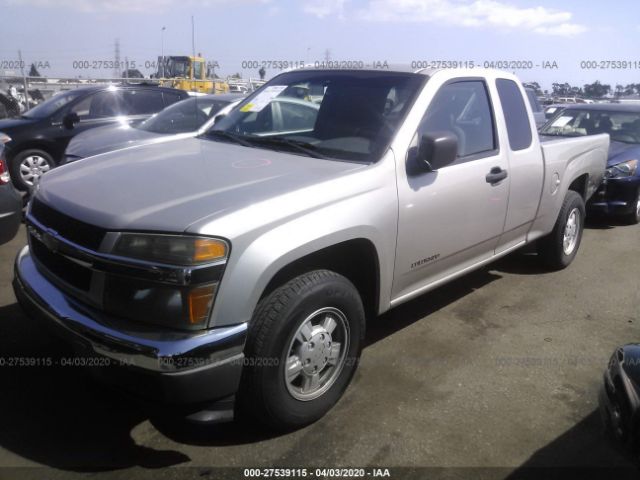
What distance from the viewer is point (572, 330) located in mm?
4242

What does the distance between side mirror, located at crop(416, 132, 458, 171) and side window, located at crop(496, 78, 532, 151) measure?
120cm

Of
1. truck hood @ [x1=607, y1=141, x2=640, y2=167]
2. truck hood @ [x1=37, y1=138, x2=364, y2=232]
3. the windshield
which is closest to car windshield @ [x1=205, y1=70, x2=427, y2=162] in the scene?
truck hood @ [x1=37, y1=138, x2=364, y2=232]

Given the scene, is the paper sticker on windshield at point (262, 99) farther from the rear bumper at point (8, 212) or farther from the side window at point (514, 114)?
the rear bumper at point (8, 212)

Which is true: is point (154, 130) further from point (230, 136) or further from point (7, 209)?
point (230, 136)

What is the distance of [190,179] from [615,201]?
6.28 meters

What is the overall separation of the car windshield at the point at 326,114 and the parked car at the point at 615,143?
189 inches

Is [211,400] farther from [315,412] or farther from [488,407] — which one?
[488,407]

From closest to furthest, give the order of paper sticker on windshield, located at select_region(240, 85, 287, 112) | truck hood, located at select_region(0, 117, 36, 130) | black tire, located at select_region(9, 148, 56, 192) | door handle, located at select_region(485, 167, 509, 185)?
door handle, located at select_region(485, 167, 509, 185) → paper sticker on windshield, located at select_region(240, 85, 287, 112) → black tire, located at select_region(9, 148, 56, 192) → truck hood, located at select_region(0, 117, 36, 130)

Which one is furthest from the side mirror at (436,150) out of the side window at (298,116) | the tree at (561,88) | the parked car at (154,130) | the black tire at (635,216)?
the tree at (561,88)

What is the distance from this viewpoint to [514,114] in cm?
438

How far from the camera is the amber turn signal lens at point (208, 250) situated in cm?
231

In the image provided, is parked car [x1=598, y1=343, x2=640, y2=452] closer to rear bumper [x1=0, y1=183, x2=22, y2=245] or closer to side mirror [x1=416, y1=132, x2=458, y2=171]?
side mirror [x1=416, y1=132, x2=458, y2=171]

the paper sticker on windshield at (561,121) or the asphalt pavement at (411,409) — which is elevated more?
the paper sticker on windshield at (561,121)

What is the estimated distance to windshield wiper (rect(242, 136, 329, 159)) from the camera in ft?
11.1
